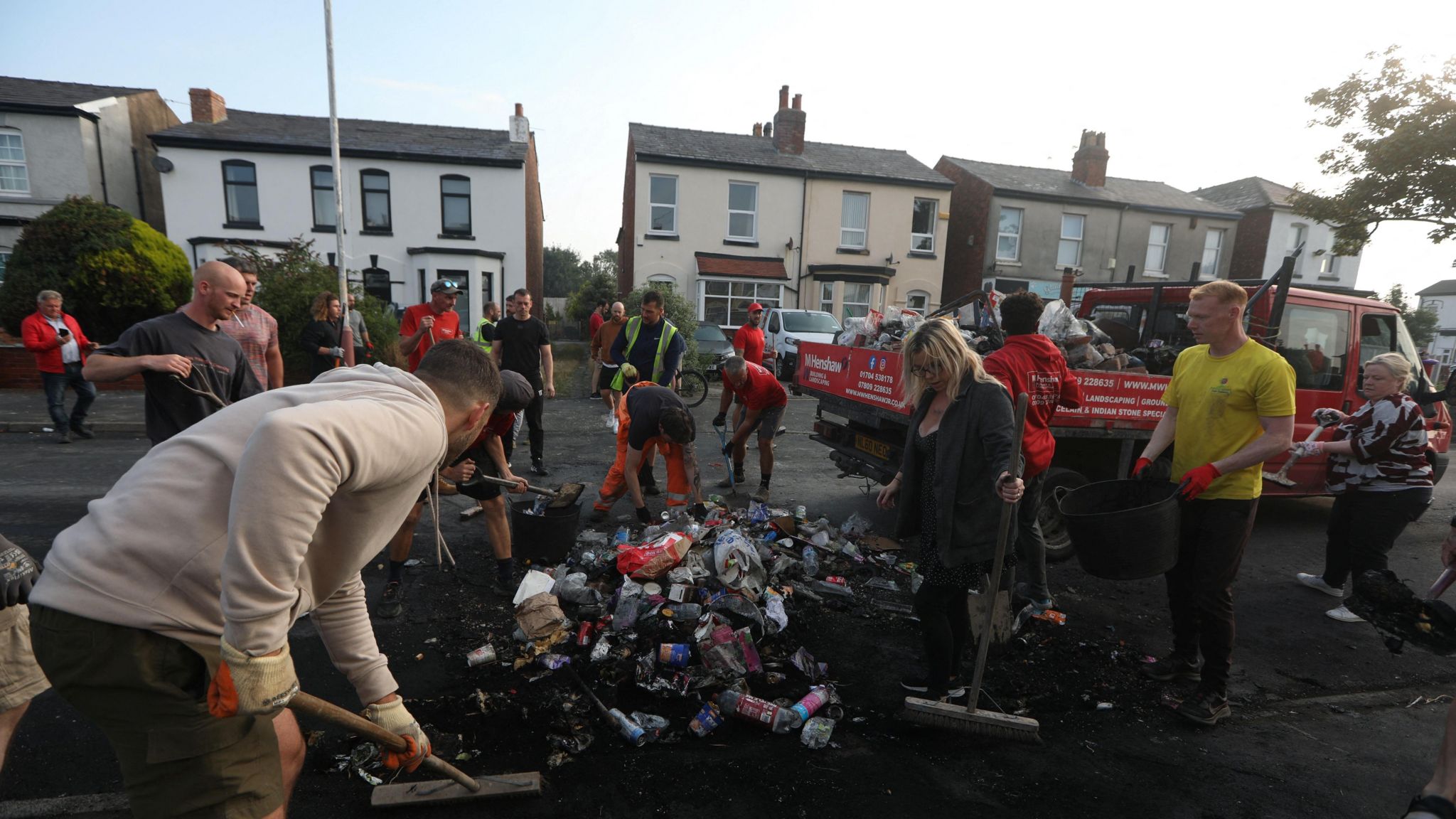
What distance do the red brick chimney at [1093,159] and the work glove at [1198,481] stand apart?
2505 centimetres

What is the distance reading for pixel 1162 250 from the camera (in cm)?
2431

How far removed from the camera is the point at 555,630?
3.65 metres

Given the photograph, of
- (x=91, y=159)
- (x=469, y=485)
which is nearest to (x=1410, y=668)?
(x=469, y=485)

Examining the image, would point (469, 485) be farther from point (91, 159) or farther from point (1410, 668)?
point (91, 159)

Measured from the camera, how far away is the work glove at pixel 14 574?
6.30 ft

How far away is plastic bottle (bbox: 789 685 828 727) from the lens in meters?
3.00

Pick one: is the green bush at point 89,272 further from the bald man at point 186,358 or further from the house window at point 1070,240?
the house window at point 1070,240

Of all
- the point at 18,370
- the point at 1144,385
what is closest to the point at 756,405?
the point at 1144,385

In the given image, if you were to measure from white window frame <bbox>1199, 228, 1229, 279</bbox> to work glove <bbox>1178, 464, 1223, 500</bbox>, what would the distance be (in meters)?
27.0

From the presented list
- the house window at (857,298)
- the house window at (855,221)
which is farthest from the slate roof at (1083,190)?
the house window at (857,298)

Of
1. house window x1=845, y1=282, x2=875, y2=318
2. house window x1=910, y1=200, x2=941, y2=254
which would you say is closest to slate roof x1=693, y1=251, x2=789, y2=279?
house window x1=845, y1=282, x2=875, y2=318

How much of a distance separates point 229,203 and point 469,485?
796 inches

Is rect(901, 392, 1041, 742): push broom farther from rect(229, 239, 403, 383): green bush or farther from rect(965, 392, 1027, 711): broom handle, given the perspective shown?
rect(229, 239, 403, 383): green bush

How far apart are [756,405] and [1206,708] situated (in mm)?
4188
